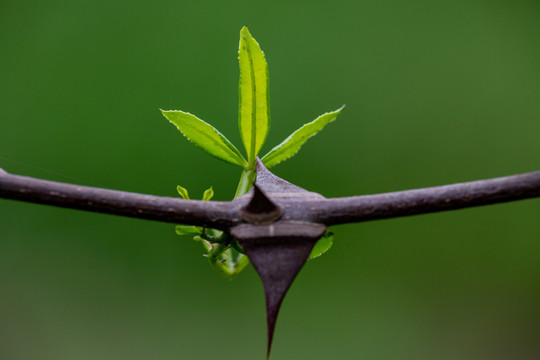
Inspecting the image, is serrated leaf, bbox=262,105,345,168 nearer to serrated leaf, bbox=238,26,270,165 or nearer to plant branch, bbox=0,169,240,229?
serrated leaf, bbox=238,26,270,165

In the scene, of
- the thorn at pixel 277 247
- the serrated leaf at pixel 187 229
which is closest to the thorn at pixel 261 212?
the thorn at pixel 277 247

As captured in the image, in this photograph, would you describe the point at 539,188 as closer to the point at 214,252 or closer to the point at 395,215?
the point at 395,215

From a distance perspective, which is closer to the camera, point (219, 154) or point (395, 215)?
point (395, 215)

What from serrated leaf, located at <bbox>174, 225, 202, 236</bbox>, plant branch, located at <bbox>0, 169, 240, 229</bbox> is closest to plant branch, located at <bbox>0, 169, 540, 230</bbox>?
plant branch, located at <bbox>0, 169, 240, 229</bbox>

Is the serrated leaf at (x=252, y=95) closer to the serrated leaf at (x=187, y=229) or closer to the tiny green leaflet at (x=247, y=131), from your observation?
the tiny green leaflet at (x=247, y=131)

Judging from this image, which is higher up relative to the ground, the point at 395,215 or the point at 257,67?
the point at 257,67

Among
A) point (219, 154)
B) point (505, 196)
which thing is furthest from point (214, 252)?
point (505, 196)

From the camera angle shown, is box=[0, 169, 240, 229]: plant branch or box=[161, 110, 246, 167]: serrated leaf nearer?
box=[0, 169, 240, 229]: plant branch
